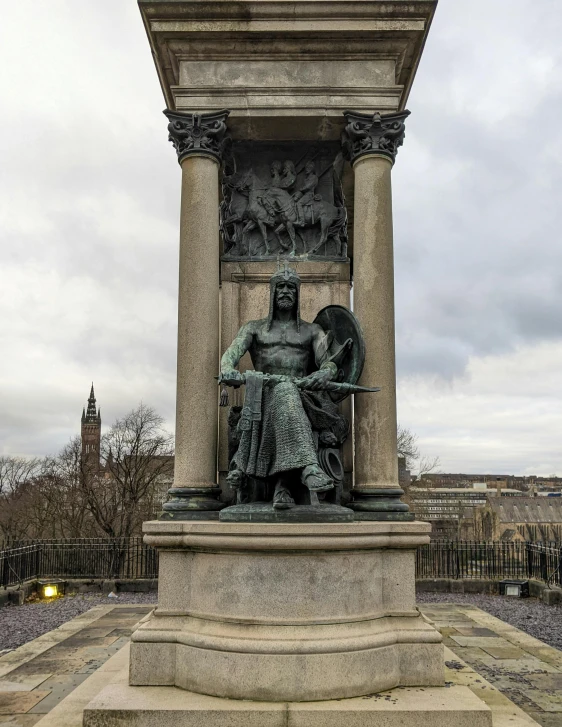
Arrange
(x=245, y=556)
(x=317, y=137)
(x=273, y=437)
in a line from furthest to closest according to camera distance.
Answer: (x=317, y=137)
(x=273, y=437)
(x=245, y=556)

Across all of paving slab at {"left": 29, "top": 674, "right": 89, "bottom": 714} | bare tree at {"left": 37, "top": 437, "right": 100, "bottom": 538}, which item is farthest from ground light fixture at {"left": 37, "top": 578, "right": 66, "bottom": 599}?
bare tree at {"left": 37, "top": 437, "right": 100, "bottom": 538}

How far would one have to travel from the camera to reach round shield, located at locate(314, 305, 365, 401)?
23.2 ft

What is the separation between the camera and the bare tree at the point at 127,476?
118 ft

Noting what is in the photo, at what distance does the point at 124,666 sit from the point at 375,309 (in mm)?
4663

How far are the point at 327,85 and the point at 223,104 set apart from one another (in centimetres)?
129

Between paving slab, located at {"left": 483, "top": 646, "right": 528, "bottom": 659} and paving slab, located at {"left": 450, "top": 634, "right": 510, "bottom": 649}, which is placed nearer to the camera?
paving slab, located at {"left": 483, "top": 646, "right": 528, "bottom": 659}

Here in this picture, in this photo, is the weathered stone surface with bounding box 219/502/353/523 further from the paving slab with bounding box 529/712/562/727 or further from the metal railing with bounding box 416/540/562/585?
the metal railing with bounding box 416/540/562/585


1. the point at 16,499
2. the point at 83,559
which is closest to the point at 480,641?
the point at 83,559

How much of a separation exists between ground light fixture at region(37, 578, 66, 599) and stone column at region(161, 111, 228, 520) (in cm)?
1216

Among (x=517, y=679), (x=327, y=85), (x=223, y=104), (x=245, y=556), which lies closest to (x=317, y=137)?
(x=327, y=85)

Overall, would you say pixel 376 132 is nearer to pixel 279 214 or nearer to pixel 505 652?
pixel 279 214

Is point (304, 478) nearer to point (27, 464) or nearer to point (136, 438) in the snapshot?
point (136, 438)

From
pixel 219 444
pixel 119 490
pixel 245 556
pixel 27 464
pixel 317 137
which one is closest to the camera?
pixel 245 556

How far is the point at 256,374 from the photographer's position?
6.73 meters
